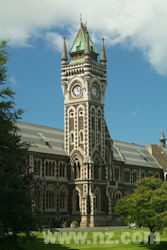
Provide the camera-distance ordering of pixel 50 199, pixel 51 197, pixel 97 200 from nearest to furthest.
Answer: pixel 50 199, pixel 51 197, pixel 97 200

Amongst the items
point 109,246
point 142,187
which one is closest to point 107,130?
point 142,187

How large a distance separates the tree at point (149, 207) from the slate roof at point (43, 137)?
97.4 feet

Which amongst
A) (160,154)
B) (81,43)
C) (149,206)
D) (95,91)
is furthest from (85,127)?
(160,154)

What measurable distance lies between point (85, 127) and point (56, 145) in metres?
6.71

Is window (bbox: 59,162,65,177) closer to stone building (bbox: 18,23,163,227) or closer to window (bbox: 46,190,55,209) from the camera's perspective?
stone building (bbox: 18,23,163,227)

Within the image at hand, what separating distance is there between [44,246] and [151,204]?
495 inches

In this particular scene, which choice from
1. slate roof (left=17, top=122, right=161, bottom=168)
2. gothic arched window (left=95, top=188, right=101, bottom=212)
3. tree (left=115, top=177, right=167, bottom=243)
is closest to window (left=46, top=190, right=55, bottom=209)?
slate roof (left=17, top=122, right=161, bottom=168)

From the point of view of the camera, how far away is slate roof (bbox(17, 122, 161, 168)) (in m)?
83.1

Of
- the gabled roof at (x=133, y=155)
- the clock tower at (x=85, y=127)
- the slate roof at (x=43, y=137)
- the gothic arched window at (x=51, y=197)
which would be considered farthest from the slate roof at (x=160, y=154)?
the gothic arched window at (x=51, y=197)

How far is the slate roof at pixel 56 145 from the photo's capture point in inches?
3270

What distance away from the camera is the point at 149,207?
2009 inches

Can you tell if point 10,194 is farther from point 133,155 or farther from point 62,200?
point 133,155

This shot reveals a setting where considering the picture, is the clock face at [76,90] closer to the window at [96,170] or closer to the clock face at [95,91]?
the clock face at [95,91]

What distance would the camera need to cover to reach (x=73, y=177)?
85250 mm
